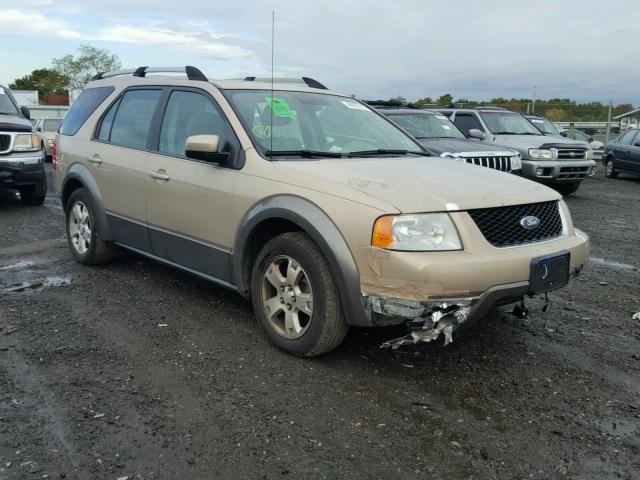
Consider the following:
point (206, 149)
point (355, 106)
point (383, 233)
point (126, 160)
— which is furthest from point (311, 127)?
point (126, 160)

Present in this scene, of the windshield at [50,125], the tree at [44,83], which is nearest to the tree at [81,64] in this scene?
the tree at [44,83]

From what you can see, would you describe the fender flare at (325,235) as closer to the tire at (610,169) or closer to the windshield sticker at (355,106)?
the windshield sticker at (355,106)

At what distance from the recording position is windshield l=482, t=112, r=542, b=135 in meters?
12.7

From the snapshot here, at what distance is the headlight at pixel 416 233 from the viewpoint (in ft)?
10.7

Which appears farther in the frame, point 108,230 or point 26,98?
point 26,98

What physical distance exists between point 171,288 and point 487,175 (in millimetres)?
2899

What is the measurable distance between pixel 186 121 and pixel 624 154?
592 inches

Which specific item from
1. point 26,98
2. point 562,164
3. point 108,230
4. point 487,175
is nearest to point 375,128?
point 487,175

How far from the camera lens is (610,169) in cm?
1731

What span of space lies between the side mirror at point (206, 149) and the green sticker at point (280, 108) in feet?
1.81

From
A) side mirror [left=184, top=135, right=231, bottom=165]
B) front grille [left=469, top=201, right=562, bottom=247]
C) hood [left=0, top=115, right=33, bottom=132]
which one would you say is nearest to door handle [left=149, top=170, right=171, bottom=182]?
side mirror [left=184, top=135, right=231, bottom=165]

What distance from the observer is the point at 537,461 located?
282 centimetres

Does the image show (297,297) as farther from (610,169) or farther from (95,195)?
(610,169)

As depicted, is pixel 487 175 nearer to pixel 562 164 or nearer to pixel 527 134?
pixel 562 164
